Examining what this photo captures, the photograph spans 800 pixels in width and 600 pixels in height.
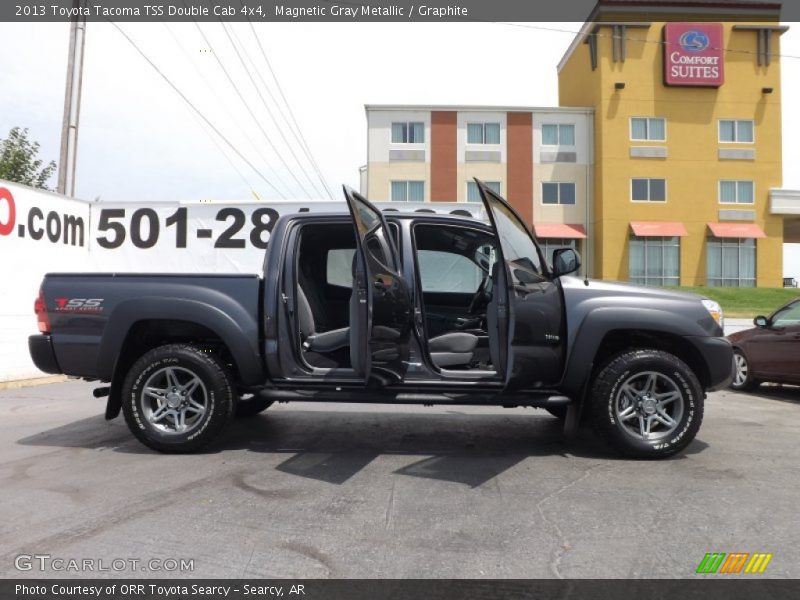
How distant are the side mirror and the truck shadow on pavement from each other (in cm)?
149

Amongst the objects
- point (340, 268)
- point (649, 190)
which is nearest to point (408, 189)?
point (649, 190)

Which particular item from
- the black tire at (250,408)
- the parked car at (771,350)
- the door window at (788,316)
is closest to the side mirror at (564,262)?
the black tire at (250,408)

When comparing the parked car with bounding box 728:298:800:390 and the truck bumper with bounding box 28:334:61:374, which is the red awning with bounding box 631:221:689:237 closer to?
the parked car with bounding box 728:298:800:390

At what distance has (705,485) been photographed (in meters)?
4.29

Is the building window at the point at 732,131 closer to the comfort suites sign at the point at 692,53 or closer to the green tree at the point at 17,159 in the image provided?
the comfort suites sign at the point at 692,53

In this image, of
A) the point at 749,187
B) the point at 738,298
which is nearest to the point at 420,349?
the point at 738,298

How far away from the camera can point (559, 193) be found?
35.8 metres

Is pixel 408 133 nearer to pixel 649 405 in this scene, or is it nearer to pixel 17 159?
pixel 17 159

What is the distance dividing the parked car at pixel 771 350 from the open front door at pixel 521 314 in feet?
17.6

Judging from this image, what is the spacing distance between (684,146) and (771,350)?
29.4m

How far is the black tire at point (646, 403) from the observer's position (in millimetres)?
4781

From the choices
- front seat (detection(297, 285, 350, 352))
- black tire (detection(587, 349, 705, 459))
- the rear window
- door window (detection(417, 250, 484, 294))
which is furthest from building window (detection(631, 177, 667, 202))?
front seat (detection(297, 285, 350, 352))

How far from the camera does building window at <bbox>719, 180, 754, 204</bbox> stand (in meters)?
34.8
